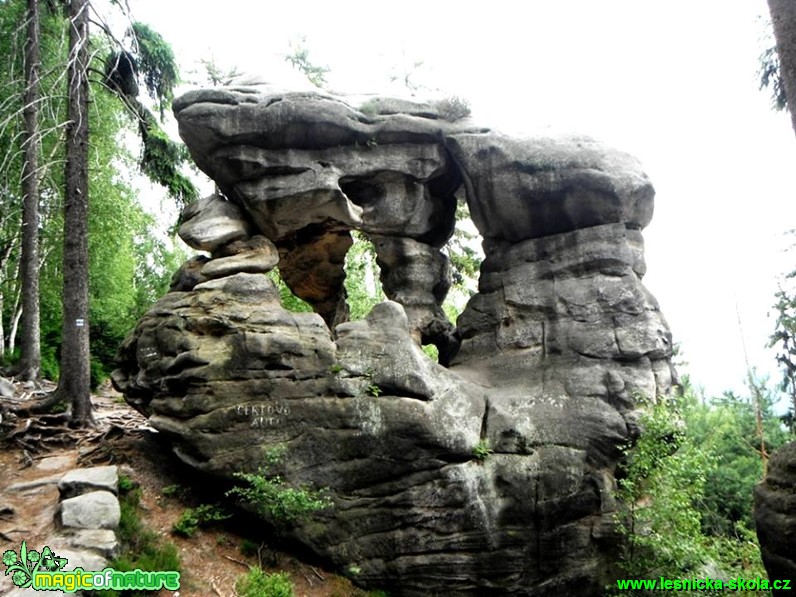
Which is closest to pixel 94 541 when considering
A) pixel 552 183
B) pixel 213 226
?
pixel 213 226

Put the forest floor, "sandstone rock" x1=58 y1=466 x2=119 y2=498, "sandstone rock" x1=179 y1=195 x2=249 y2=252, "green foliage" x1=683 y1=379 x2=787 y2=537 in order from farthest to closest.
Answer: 1. "green foliage" x1=683 y1=379 x2=787 y2=537
2. "sandstone rock" x1=179 y1=195 x2=249 y2=252
3. "sandstone rock" x1=58 y1=466 x2=119 y2=498
4. the forest floor

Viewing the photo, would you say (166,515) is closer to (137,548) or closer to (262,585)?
(137,548)

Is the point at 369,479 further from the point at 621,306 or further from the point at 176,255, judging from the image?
the point at 176,255

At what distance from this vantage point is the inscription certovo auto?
919cm

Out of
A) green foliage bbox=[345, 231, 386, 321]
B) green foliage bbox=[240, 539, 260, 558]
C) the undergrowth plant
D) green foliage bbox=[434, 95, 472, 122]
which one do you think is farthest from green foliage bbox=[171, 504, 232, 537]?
green foliage bbox=[345, 231, 386, 321]

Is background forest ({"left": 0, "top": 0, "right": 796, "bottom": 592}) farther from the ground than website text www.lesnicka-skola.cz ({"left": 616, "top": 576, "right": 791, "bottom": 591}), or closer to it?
farther from the ground

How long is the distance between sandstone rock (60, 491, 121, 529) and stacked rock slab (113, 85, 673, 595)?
1411 millimetres

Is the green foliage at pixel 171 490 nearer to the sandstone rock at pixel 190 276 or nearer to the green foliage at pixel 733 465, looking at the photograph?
the sandstone rock at pixel 190 276

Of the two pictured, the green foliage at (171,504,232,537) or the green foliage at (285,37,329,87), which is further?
the green foliage at (285,37,329,87)

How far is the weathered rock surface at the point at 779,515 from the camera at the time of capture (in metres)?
7.17

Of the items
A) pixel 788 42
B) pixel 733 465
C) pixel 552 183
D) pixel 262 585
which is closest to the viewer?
pixel 788 42

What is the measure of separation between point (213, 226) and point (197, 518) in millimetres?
5322

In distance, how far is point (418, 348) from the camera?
10.6 meters

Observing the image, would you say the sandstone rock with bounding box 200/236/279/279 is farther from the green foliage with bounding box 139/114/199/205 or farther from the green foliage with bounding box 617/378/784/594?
the green foliage with bounding box 617/378/784/594
